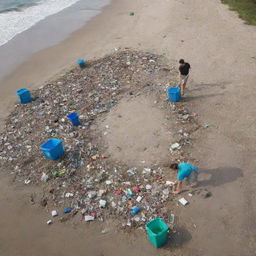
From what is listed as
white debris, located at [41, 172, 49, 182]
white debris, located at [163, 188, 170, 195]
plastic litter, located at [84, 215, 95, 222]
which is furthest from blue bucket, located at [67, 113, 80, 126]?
white debris, located at [163, 188, 170, 195]

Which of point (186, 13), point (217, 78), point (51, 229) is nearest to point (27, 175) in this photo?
point (51, 229)

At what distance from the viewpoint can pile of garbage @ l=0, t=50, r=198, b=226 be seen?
21.0 feet

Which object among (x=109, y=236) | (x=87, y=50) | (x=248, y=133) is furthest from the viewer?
(x=87, y=50)

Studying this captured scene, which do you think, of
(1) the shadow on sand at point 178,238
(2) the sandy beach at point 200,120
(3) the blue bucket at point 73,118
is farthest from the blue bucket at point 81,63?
(1) the shadow on sand at point 178,238

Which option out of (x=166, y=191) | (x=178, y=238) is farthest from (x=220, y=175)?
(x=178, y=238)

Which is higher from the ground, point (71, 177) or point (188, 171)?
point (188, 171)

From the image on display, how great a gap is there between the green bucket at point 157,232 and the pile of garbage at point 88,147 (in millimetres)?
430

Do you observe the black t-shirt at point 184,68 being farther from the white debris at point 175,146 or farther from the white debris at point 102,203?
the white debris at point 102,203

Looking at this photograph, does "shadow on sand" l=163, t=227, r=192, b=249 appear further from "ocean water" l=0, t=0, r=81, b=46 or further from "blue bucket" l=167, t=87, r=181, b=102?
"ocean water" l=0, t=0, r=81, b=46

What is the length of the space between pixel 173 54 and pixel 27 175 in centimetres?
829

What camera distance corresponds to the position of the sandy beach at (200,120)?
18.7 feet

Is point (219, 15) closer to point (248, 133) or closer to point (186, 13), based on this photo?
point (186, 13)

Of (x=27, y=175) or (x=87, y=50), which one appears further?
(x=87, y=50)

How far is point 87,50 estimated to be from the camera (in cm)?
Result: 1377
